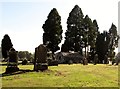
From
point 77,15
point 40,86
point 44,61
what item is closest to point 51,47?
point 77,15

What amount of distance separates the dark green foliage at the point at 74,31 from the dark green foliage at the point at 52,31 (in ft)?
10.7

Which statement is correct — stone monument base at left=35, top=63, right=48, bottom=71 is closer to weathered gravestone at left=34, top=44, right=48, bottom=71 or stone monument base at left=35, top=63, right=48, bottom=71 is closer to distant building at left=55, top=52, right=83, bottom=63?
weathered gravestone at left=34, top=44, right=48, bottom=71

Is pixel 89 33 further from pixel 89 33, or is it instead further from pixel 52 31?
pixel 52 31

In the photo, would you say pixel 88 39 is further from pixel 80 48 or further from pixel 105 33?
pixel 105 33

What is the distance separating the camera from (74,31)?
75125 mm

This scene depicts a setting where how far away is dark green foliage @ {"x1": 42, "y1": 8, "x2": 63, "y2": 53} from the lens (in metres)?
72.0

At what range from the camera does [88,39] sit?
7888 centimetres

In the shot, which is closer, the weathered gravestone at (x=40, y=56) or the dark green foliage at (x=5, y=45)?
the weathered gravestone at (x=40, y=56)

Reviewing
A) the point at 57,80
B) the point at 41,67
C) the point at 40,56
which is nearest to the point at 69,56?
the point at 40,56

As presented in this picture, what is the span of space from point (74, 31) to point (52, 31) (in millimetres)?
6709

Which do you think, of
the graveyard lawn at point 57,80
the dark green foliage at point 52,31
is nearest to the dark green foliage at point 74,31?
the dark green foliage at point 52,31

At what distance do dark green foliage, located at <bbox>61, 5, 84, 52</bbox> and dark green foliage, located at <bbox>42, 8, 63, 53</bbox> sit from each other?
3253mm

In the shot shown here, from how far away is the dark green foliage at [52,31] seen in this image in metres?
72.0

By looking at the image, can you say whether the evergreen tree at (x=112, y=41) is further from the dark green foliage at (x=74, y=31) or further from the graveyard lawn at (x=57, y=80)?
the graveyard lawn at (x=57, y=80)
